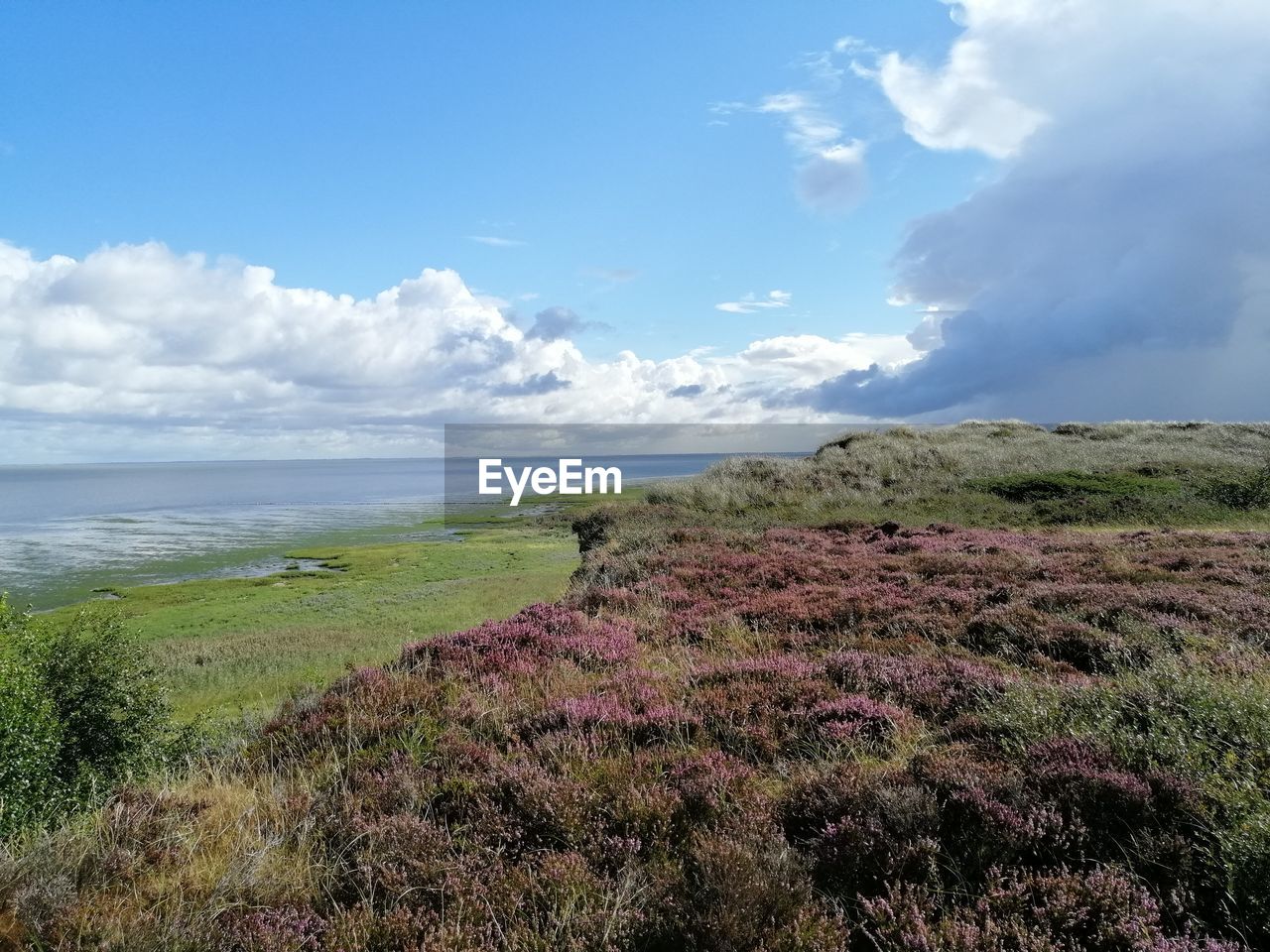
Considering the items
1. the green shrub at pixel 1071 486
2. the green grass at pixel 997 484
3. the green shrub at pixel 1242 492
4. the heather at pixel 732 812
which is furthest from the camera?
the green shrub at pixel 1071 486

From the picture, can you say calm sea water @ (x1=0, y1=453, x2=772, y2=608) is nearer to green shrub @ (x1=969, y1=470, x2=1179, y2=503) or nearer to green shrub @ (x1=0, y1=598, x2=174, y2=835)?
green shrub @ (x1=969, y1=470, x2=1179, y2=503)

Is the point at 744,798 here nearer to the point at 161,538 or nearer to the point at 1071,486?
the point at 1071,486

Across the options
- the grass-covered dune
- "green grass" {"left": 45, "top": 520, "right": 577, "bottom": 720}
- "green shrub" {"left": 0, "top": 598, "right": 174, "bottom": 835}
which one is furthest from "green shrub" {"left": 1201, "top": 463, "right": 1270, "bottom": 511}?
"green shrub" {"left": 0, "top": 598, "right": 174, "bottom": 835}

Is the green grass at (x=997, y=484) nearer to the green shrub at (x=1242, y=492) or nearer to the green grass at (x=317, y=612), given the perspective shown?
the green shrub at (x=1242, y=492)

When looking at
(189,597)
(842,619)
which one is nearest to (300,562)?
(189,597)

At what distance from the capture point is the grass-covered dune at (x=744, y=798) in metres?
3.31

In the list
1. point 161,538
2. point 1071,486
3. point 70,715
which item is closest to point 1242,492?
point 1071,486

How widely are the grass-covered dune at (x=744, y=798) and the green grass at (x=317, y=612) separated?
6.73 m

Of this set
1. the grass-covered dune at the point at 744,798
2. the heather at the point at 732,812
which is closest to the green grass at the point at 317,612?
the grass-covered dune at the point at 744,798

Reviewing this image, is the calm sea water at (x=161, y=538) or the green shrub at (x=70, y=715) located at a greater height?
the green shrub at (x=70, y=715)

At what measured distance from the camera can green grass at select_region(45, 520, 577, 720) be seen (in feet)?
60.4

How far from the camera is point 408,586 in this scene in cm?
3462

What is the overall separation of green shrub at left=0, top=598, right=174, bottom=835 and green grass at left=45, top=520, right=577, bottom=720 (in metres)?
1.80

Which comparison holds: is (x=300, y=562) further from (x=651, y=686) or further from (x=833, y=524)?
(x=651, y=686)
